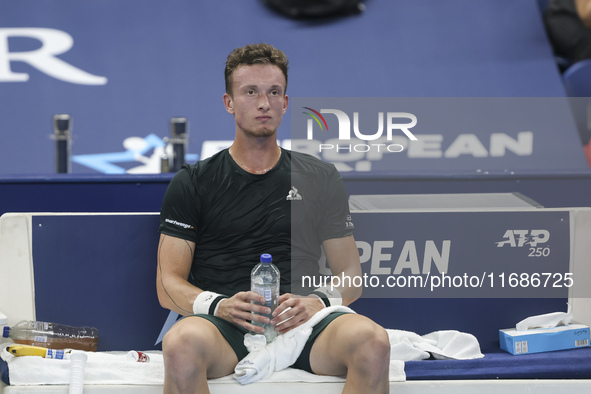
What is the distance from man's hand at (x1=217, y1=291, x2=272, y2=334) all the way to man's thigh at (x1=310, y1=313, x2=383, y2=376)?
0.22 metres

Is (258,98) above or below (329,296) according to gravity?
above

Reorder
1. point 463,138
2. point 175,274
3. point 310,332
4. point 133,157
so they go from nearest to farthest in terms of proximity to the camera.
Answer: point 310,332 < point 175,274 < point 463,138 < point 133,157

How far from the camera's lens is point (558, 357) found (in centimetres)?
312

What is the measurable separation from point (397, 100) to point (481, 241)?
2241mm

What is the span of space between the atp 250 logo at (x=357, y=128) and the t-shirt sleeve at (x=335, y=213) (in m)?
0.54

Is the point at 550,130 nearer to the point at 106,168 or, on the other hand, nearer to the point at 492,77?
the point at 492,77

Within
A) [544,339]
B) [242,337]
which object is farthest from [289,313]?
[544,339]

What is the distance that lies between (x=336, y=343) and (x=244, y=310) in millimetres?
352

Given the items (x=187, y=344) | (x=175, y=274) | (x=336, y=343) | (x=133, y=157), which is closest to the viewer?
(x=187, y=344)

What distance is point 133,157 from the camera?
5.22m

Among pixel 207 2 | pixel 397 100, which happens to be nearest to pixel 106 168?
pixel 207 2

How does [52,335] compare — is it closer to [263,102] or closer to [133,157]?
[263,102]

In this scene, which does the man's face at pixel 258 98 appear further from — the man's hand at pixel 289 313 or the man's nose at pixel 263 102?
the man's hand at pixel 289 313

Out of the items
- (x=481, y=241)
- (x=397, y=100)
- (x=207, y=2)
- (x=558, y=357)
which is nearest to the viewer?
(x=558, y=357)
